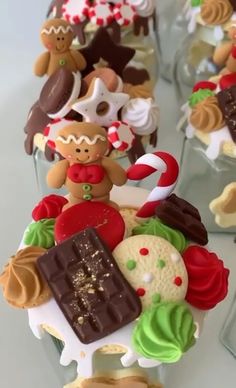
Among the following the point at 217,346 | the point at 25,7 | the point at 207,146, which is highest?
the point at 25,7

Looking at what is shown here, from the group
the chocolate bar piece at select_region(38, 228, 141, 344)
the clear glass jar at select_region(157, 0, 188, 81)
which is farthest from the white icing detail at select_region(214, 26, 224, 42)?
the chocolate bar piece at select_region(38, 228, 141, 344)

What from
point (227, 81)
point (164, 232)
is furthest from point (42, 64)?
point (164, 232)

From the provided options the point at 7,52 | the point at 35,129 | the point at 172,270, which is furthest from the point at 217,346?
the point at 7,52

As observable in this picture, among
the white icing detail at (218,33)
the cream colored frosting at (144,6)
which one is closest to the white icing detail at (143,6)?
the cream colored frosting at (144,6)

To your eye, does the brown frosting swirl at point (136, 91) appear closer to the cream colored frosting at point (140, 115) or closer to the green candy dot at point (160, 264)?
the cream colored frosting at point (140, 115)

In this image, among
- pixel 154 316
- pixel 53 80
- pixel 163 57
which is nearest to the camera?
pixel 154 316

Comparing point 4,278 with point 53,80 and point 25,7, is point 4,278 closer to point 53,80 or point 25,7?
point 53,80
